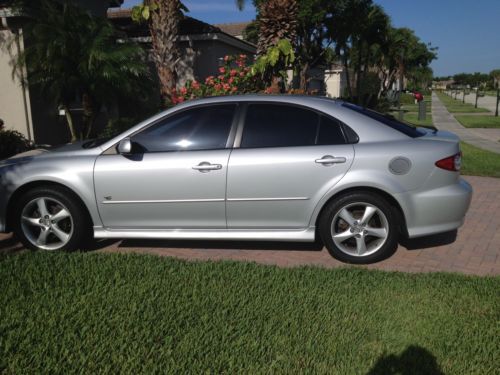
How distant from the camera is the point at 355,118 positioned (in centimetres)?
443

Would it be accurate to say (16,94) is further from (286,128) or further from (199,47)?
(286,128)

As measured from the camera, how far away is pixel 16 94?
10.5m

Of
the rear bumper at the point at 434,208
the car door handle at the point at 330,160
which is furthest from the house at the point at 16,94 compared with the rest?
the rear bumper at the point at 434,208

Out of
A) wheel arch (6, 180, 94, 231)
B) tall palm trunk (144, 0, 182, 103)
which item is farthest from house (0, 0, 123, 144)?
wheel arch (6, 180, 94, 231)

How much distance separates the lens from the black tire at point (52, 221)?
458 centimetres

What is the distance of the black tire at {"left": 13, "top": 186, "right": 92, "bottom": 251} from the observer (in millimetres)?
4582

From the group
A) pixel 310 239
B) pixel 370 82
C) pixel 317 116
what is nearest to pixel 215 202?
pixel 310 239

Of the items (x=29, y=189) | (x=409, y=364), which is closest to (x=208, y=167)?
(x=29, y=189)

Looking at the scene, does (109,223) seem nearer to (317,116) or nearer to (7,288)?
(7,288)

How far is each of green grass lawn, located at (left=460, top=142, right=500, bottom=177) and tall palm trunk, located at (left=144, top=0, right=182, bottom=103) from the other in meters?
6.86

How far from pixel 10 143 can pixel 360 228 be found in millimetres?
7977

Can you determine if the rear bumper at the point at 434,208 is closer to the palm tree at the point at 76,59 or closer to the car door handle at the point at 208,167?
the car door handle at the point at 208,167

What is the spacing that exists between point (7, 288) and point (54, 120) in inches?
348

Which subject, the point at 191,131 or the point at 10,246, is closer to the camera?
the point at 191,131
